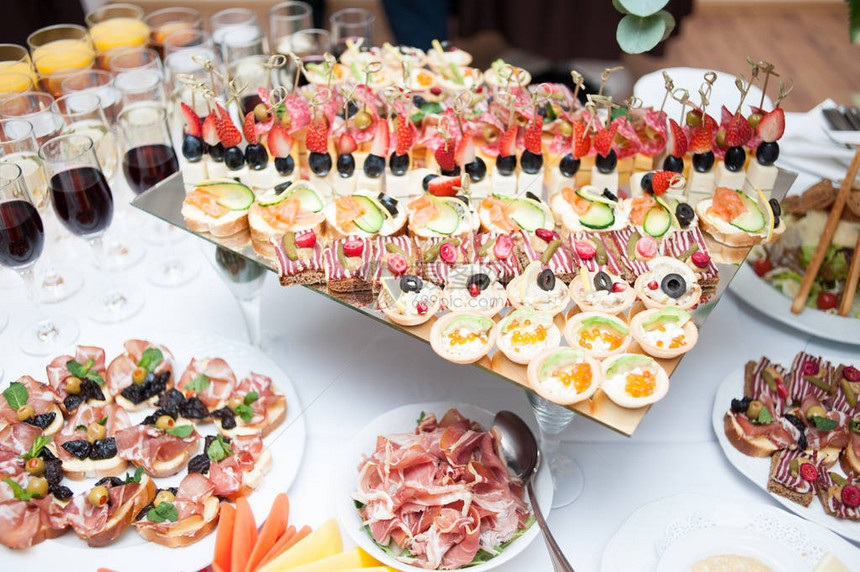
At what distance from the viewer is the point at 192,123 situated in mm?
2010

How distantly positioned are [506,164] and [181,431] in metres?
1.09

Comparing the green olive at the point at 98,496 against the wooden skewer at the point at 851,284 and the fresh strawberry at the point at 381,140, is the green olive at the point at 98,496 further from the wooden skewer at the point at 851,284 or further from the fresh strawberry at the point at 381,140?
the wooden skewer at the point at 851,284

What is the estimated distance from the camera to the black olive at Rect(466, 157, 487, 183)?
6.61ft

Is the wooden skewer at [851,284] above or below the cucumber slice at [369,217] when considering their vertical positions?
below

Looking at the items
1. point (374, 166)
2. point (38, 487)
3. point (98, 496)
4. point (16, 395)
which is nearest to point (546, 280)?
point (374, 166)

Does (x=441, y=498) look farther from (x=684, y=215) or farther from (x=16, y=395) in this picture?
(x=16, y=395)

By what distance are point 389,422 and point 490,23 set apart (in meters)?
3.94

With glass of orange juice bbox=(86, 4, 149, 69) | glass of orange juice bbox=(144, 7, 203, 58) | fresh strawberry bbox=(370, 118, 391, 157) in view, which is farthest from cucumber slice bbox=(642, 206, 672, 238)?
glass of orange juice bbox=(86, 4, 149, 69)

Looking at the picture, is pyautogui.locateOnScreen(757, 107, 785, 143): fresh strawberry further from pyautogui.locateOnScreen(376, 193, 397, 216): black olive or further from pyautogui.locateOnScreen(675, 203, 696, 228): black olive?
pyautogui.locateOnScreen(376, 193, 397, 216): black olive

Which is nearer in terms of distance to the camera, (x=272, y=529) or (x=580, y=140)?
(x=272, y=529)

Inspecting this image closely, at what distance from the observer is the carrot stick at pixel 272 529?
1.41 meters

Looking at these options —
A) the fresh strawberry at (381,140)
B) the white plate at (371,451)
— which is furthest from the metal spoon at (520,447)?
the fresh strawberry at (381,140)

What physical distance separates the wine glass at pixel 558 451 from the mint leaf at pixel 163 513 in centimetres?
80

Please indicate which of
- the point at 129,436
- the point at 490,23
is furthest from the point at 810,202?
the point at 490,23
